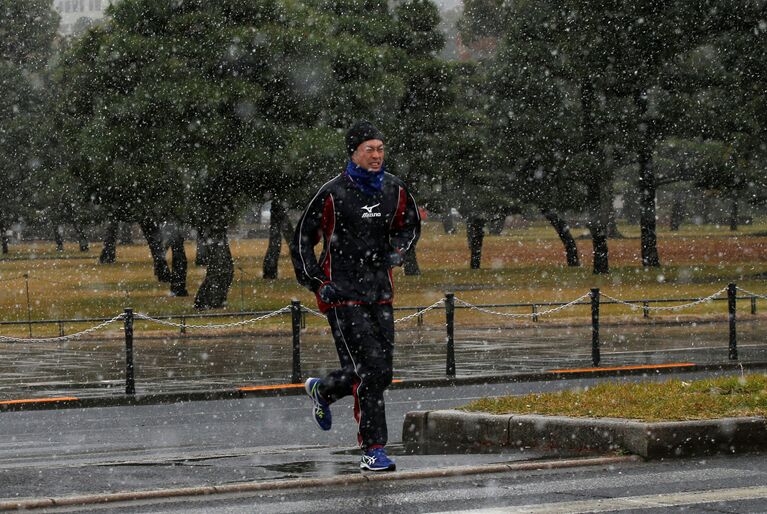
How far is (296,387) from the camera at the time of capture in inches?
698

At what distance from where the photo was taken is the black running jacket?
909 cm

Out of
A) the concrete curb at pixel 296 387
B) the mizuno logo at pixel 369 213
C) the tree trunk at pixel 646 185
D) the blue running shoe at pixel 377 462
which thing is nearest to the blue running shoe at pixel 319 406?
the blue running shoe at pixel 377 462

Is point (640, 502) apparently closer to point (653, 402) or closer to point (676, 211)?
point (653, 402)

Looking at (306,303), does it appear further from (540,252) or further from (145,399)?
(540,252)

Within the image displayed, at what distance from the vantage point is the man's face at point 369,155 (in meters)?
9.17

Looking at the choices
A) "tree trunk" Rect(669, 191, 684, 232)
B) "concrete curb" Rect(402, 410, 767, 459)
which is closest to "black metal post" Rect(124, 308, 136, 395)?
"concrete curb" Rect(402, 410, 767, 459)

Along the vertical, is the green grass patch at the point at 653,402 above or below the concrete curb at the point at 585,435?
above

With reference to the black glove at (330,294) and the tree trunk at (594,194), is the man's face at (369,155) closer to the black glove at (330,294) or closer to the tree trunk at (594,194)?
the black glove at (330,294)

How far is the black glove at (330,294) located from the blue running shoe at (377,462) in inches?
38.3

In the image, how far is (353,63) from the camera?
4125cm

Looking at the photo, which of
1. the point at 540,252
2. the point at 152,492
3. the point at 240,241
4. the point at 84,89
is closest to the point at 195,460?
the point at 152,492

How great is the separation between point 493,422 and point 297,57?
2835cm

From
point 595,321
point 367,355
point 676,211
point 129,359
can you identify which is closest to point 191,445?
point 367,355

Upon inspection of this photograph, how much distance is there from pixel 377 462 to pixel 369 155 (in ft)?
6.21
